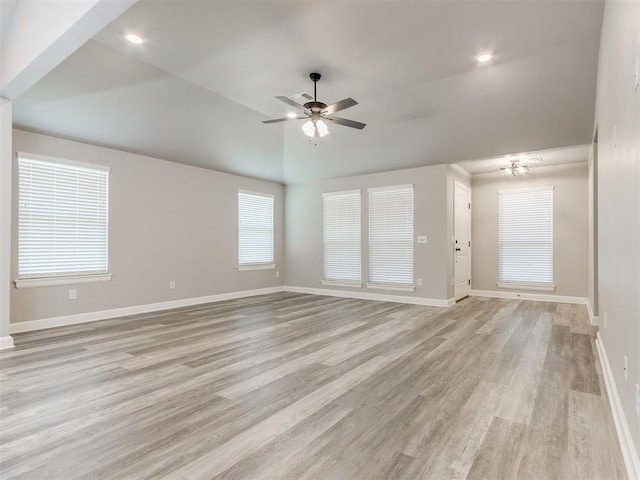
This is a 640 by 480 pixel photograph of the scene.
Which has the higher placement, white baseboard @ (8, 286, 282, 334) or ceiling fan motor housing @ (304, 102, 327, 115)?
ceiling fan motor housing @ (304, 102, 327, 115)

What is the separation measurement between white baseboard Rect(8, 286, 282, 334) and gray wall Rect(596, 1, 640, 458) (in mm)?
5874

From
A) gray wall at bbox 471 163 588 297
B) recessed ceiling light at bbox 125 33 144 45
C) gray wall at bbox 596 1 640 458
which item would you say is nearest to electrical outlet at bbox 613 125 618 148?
gray wall at bbox 596 1 640 458

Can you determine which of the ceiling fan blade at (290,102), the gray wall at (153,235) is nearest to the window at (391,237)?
the gray wall at (153,235)

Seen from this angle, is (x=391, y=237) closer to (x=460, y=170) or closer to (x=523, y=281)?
(x=460, y=170)

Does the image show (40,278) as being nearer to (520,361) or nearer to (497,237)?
(520,361)

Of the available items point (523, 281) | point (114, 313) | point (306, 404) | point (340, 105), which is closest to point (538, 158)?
point (523, 281)

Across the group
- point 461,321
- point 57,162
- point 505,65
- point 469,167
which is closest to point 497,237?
point 469,167

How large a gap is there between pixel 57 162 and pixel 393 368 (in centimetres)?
506

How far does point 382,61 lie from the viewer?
3.53 metres

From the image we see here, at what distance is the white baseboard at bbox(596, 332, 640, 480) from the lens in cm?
159

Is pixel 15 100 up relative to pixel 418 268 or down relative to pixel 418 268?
up

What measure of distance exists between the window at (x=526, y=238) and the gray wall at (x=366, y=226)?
5.79 feet

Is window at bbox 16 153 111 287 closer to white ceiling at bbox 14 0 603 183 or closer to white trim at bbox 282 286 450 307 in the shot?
white ceiling at bbox 14 0 603 183

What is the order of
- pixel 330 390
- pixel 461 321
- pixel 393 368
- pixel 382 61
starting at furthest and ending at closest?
pixel 461 321 < pixel 382 61 < pixel 393 368 < pixel 330 390
